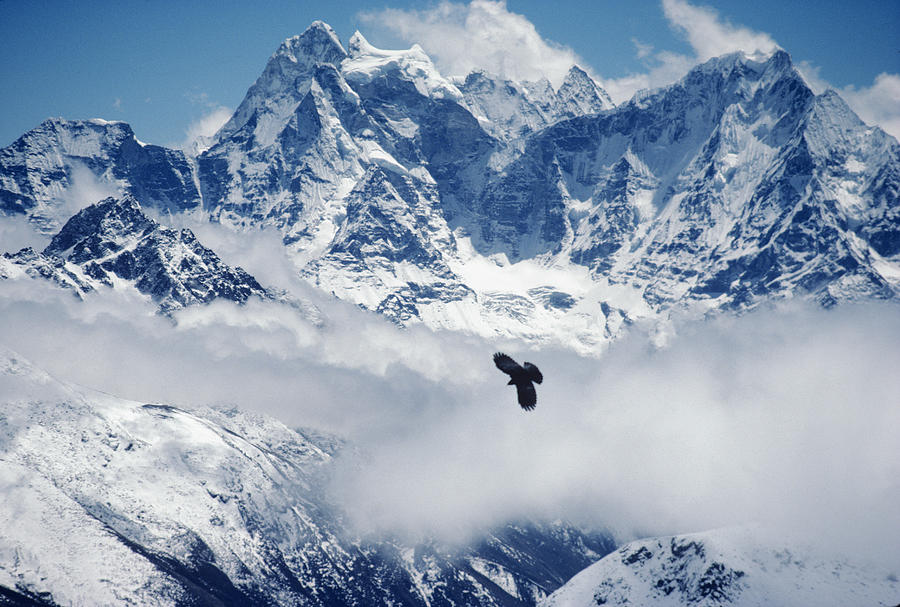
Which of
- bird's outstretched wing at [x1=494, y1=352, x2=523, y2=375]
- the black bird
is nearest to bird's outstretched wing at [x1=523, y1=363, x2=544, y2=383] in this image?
the black bird

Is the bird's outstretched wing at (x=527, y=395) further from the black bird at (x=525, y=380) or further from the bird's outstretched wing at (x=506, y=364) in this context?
the bird's outstretched wing at (x=506, y=364)

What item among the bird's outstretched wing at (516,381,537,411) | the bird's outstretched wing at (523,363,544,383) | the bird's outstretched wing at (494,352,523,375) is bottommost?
the bird's outstretched wing at (516,381,537,411)

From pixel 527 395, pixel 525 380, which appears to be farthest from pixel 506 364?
pixel 527 395

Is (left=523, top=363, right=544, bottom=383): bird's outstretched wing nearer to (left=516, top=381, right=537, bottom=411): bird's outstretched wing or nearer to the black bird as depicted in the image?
the black bird

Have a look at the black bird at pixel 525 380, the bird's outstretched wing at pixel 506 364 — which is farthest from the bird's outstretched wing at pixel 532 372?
the bird's outstretched wing at pixel 506 364

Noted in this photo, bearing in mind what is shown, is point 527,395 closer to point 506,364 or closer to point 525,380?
point 525,380
